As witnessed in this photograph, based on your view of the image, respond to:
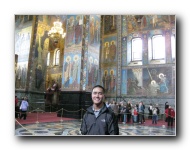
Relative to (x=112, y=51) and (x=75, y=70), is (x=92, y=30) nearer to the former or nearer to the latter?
(x=112, y=51)

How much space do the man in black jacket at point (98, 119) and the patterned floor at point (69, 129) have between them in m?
0.19

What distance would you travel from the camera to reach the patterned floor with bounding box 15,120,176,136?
714 centimetres

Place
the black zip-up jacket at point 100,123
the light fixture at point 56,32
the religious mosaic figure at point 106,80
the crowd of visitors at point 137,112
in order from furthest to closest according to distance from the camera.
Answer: the light fixture at point 56,32, the religious mosaic figure at point 106,80, the crowd of visitors at point 137,112, the black zip-up jacket at point 100,123

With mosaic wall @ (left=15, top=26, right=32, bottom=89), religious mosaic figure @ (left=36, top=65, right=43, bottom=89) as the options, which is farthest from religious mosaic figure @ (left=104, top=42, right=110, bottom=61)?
mosaic wall @ (left=15, top=26, right=32, bottom=89)

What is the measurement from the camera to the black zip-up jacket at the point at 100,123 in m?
7.01

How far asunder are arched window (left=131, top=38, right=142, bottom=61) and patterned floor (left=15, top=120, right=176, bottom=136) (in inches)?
71.5

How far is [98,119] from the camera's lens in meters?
6.99

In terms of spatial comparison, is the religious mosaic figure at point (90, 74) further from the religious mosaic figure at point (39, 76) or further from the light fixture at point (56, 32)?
the religious mosaic figure at point (39, 76)

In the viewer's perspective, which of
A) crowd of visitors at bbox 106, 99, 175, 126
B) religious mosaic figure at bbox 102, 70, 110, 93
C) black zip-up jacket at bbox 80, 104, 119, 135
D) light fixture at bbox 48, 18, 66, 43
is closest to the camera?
black zip-up jacket at bbox 80, 104, 119, 135

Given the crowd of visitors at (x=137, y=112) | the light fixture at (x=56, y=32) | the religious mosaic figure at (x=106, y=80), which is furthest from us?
the light fixture at (x=56, y=32)

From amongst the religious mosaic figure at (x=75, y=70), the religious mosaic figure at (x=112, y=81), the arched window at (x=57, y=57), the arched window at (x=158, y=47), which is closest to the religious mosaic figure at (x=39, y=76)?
the arched window at (x=57, y=57)

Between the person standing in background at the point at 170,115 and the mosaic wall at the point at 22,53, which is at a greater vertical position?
the mosaic wall at the point at 22,53

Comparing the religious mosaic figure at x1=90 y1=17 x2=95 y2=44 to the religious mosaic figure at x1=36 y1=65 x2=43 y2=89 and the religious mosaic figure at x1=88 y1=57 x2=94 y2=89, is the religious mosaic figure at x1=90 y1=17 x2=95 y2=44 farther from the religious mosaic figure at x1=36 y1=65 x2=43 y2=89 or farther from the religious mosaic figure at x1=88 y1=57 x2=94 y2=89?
the religious mosaic figure at x1=36 y1=65 x2=43 y2=89

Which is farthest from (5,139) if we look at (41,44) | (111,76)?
(111,76)
